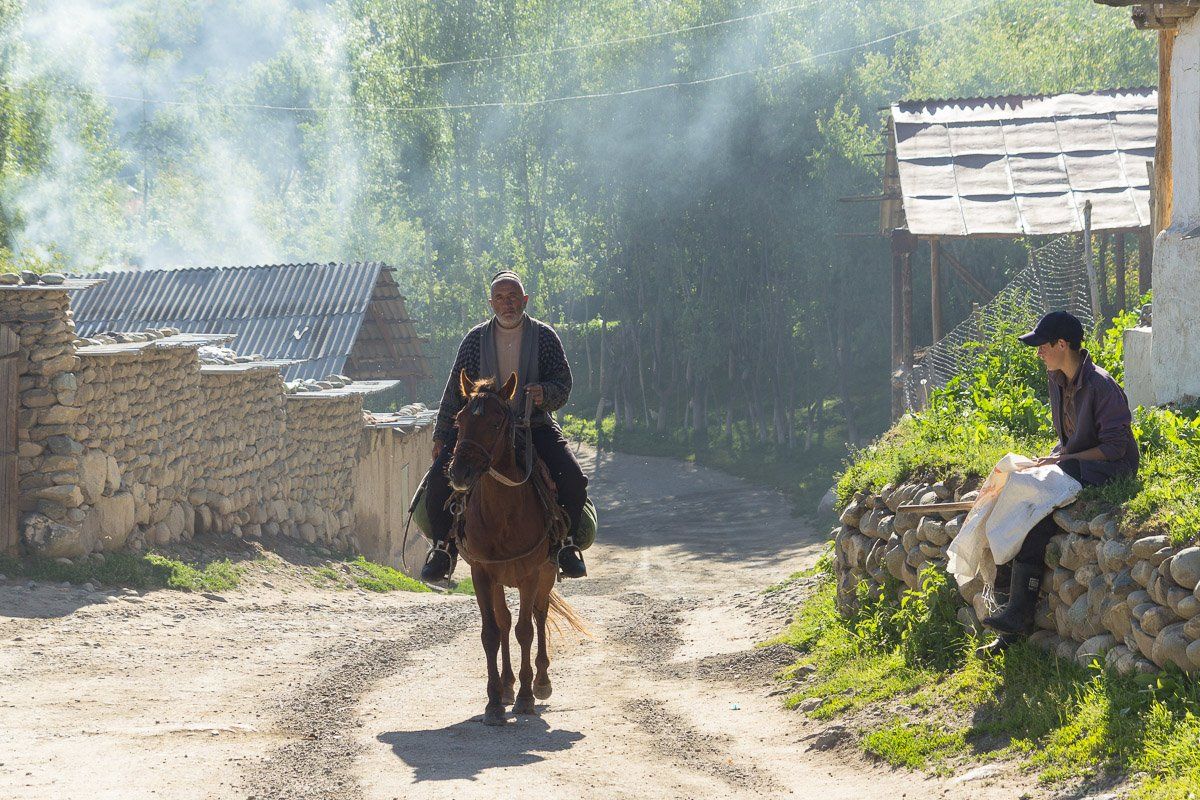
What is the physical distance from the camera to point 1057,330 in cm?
667

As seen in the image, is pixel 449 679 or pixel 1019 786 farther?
pixel 449 679

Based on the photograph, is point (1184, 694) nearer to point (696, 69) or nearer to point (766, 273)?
point (766, 273)

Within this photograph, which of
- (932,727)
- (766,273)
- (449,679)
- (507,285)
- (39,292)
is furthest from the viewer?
(766,273)

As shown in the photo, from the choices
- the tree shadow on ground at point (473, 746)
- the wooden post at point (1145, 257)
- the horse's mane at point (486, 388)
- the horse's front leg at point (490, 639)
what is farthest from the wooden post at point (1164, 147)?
the tree shadow on ground at point (473, 746)

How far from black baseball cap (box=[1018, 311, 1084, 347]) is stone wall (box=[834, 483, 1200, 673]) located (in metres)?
0.84

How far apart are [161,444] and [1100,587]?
10.0m

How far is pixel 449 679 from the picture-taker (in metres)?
9.05

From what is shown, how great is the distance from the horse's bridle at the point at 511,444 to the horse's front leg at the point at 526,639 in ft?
2.43

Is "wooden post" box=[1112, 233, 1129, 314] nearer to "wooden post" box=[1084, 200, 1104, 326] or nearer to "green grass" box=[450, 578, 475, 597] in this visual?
"wooden post" box=[1084, 200, 1104, 326]

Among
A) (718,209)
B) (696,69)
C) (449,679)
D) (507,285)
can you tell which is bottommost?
(449,679)

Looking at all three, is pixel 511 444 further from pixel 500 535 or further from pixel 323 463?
pixel 323 463

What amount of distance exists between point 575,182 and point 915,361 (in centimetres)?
2232

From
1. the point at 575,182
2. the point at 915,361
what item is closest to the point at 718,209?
the point at 575,182

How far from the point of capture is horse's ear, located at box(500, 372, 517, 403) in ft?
23.6
